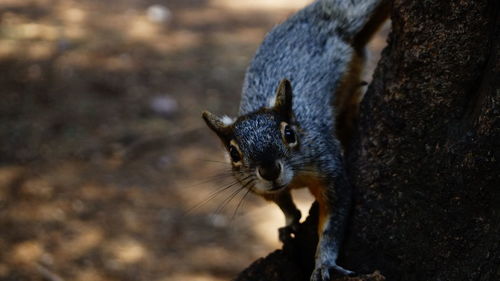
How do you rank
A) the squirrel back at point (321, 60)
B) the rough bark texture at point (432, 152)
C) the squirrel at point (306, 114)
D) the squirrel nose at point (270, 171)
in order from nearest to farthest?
the rough bark texture at point (432, 152) → the squirrel nose at point (270, 171) → the squirrel at point (306, 114) → the squirrel back at point (321, 60)

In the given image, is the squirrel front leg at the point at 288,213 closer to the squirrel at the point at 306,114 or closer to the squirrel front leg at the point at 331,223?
the squirrel at the point at 306,114

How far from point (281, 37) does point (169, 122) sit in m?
2.37

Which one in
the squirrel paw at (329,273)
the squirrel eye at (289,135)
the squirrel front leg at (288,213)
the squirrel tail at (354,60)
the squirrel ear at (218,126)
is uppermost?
the squirrel tail at (354,60)

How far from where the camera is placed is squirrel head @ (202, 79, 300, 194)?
2.31 metres

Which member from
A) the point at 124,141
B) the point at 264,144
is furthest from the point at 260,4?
the point at 264,144

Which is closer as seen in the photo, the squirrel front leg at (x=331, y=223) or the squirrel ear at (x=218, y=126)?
the squirrel front leg at (x=331, y=223)

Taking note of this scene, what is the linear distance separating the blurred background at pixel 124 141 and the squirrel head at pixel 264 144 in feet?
4.33

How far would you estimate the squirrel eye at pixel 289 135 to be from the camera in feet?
8.04

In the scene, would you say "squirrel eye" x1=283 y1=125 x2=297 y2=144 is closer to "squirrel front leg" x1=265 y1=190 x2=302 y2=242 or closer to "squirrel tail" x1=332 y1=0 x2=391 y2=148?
"squirrel front leg" x1=265 y1=190 x2=302 y2=242

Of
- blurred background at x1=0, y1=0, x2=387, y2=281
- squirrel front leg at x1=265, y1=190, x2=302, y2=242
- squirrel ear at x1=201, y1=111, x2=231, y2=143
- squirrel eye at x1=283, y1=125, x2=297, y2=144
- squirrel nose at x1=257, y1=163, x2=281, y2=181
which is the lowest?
squirrel nose at x1=257, y1=163, x2=281, y2=181

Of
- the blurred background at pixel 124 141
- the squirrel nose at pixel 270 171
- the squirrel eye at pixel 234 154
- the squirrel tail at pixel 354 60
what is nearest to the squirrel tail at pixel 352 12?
the squirrel tail at pixel 354 60

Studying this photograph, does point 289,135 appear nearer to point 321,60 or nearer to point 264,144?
point 264,144

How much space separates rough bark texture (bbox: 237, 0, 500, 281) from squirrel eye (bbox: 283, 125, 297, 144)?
251 mm

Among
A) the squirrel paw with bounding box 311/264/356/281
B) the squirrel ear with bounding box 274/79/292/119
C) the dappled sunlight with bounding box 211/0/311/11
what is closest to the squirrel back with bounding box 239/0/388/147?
the squirrel ear with bounding box 274/79/292/119
